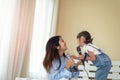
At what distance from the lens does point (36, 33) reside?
2.62 meters

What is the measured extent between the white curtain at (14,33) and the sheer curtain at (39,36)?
175 millimetres

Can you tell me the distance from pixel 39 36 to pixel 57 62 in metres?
0.98

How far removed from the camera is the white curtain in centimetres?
201

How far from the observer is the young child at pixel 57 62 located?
1684mm

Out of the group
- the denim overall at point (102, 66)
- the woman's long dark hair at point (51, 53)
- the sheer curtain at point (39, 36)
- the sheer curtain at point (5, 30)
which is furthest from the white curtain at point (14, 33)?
the denim overall at point (102, 66)

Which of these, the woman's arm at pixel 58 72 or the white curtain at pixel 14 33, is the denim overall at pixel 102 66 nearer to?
the woman's arm at pixel 58 72

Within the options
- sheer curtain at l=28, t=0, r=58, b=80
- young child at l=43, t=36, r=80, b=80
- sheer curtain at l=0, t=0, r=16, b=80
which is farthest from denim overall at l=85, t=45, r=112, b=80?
sheer curtain at l=0, t=0, r=16, b=80

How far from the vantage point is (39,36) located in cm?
265

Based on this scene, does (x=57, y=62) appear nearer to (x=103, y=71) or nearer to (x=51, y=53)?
(x=51, y=53)

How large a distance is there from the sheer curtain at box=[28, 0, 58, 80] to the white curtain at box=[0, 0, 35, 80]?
0.57 feet

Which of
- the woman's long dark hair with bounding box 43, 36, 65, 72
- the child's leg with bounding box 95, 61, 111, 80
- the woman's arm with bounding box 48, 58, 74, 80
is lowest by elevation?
the child's leg with bounding box 95, 61, 111, 80

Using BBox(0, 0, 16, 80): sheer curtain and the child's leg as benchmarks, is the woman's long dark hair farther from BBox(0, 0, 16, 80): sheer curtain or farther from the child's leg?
the child's leg

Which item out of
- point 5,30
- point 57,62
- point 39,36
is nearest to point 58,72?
point 57,62

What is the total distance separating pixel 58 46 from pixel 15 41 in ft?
1.92
